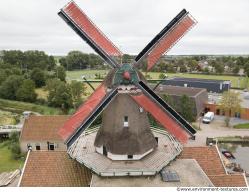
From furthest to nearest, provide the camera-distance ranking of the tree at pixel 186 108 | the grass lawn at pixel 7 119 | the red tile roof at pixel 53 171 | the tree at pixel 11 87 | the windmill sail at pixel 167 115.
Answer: the tree at pixel 11 87
the grass lawn at pixel 7 119
the tree at pixel 186 108
the red tile roof at pixel 53 171
the windmill sail at pixel 167 115

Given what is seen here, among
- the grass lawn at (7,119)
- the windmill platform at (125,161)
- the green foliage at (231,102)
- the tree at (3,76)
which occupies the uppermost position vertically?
the tree at (3,76)

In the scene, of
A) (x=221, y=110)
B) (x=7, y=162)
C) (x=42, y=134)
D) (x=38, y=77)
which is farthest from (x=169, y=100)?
(x=38, y=77)

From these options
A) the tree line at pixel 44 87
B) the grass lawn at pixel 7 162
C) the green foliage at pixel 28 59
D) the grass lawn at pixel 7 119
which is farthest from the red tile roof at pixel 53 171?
the green foliage at pixel 28 59

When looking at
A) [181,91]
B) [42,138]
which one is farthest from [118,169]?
[181,91]

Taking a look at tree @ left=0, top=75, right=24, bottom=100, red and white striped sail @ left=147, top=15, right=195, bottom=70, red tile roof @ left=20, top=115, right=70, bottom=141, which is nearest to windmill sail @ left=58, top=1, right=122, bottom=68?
red and white striped sail @ left=147, top=15, right=195, bottom=70

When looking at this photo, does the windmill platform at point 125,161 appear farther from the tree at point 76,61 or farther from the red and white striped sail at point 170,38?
the tree at point 76,61

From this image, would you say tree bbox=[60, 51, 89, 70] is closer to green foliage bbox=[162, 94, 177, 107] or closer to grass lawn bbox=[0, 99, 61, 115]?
grass lawn bbox=[0, 99, 61, 115]
